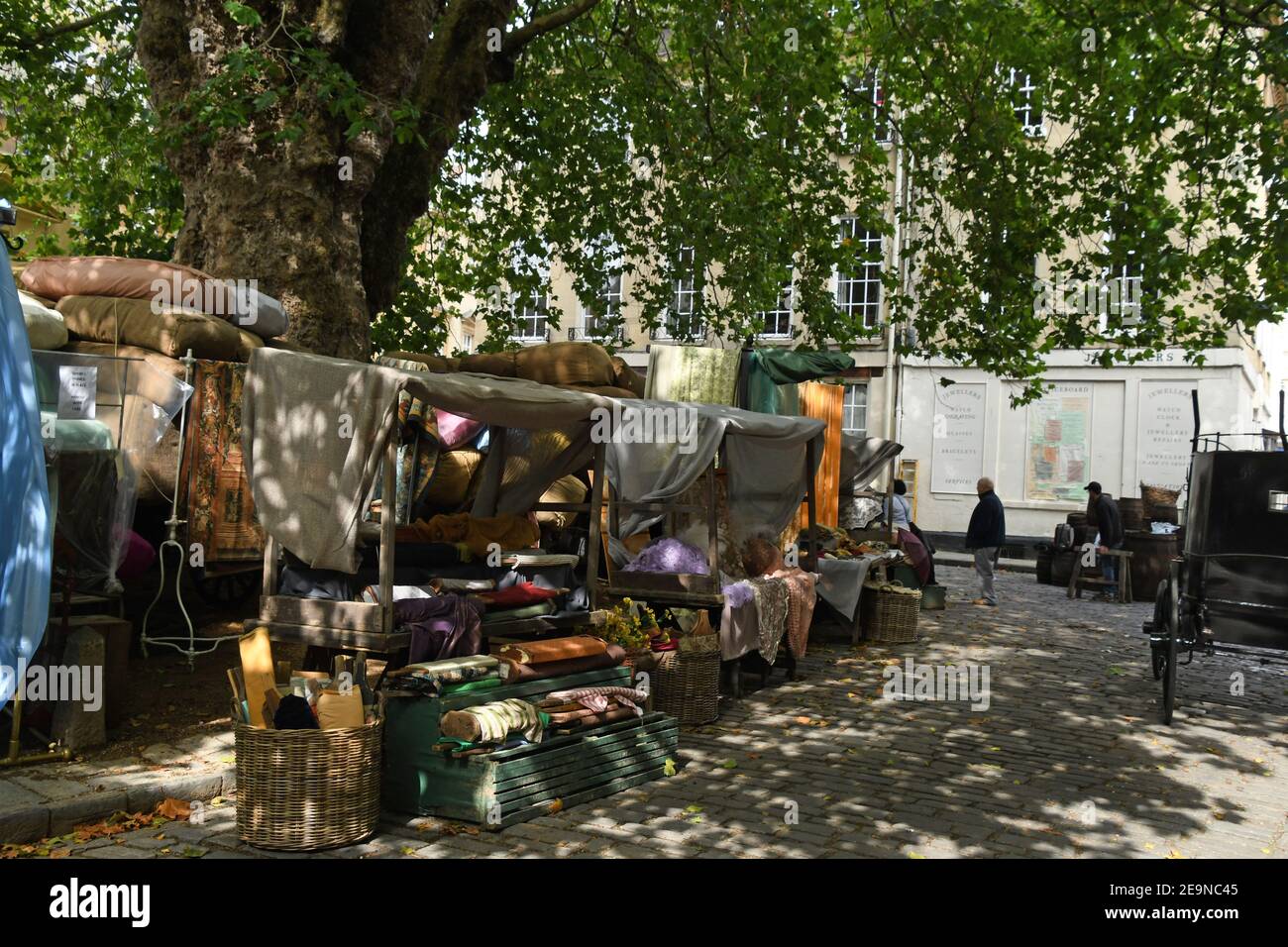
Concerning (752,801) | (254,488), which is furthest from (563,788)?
(254,488)

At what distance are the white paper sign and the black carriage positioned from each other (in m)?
8.08

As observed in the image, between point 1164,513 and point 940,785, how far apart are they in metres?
14.8

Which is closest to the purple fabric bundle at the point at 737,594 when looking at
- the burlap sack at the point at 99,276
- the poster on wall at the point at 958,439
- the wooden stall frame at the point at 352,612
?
the wooden stall frame at the point at 352,612

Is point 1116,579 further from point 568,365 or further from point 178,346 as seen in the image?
point 178,346

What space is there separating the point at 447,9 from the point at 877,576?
805 cm

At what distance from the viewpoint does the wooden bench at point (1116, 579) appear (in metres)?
19.2

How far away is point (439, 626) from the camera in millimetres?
7285

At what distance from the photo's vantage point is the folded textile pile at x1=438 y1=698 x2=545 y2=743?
638 cm

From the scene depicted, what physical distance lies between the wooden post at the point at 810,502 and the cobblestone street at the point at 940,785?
1103 millimetres

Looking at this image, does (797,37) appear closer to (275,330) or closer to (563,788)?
(275,330)

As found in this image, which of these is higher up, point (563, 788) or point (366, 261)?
point (366, 261)

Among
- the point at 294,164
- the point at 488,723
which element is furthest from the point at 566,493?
the point at 488,723

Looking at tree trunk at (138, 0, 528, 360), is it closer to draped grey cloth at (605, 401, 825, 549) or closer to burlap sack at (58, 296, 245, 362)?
burlap sack at (58, 296, 245, 362)

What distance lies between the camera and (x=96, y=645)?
281 inches
